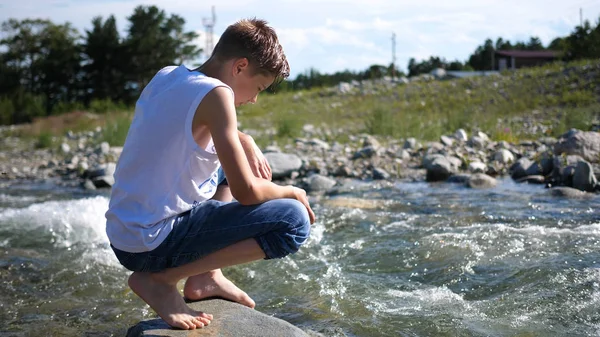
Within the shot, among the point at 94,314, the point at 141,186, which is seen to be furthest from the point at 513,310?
the point at 94,314

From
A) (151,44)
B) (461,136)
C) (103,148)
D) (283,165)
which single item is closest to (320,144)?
(283,165)

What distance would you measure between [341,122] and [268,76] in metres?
12.9

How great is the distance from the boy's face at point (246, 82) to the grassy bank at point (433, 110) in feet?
29.4

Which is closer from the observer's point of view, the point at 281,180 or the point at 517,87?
the point at 281,180

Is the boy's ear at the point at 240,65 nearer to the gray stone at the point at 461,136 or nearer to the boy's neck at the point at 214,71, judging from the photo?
the boy's neck at the point at 214,71

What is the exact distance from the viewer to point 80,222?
5.59 metres

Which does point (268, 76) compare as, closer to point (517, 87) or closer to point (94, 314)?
point (94, 314)

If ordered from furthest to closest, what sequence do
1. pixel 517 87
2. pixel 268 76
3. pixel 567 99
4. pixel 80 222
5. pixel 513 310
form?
pixel 517 87 → pixel 567 99 → pixel 80 222 → pixel 513 310 → pixel 268 76

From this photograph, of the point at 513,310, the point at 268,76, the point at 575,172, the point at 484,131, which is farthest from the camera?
the point at 484,131

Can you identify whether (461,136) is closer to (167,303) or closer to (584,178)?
(584,178)

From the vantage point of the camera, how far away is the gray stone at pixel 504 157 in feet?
29.5

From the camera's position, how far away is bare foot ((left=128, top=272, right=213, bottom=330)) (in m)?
2.46

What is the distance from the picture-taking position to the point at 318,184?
308 inches

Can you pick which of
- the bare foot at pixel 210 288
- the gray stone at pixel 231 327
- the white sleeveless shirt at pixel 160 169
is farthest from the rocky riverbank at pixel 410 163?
the white sleeveless shirt at pixel 160 169
